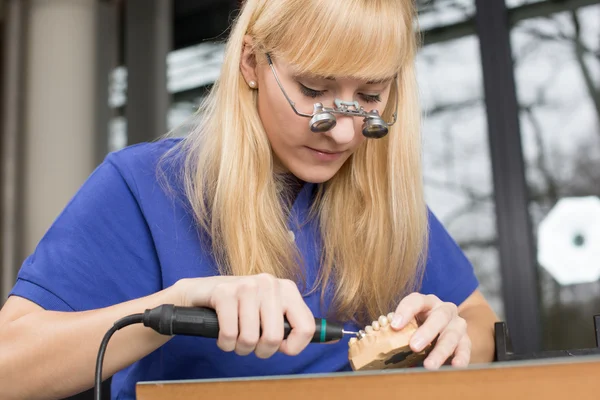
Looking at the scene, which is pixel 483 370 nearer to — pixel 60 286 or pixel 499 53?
pixel 60 286

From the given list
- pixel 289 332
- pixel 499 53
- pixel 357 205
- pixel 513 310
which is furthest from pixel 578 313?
pixel 289 332

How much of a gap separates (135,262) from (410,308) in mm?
427

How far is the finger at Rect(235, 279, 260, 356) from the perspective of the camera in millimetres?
740

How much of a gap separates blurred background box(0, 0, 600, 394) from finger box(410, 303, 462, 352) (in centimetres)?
193

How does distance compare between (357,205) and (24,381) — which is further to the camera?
(357,205)

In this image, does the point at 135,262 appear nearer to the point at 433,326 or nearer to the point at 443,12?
the point at 433,326

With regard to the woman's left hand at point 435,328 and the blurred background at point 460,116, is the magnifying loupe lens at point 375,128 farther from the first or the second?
the blurred background at point 460,116

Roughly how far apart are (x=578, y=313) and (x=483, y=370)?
252 centimetres

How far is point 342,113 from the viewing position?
3.44 feet

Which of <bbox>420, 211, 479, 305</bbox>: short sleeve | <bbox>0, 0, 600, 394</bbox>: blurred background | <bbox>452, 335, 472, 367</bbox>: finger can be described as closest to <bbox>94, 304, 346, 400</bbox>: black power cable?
<bbox>452, 335, 472, 367</bbox>: finger

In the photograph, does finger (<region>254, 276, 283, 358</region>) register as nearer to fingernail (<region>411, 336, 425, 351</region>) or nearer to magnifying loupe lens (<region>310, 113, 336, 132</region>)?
fingernail (<region>411, 336, 425, 351</region>)

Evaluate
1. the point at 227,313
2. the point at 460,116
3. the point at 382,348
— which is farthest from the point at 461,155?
the point at 227,313

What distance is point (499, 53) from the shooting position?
3.07 metres

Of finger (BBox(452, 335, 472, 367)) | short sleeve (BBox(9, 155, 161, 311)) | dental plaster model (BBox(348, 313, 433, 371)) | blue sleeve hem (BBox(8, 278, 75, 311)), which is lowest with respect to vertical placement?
finger (BBox(452, 335, 472, 367))
